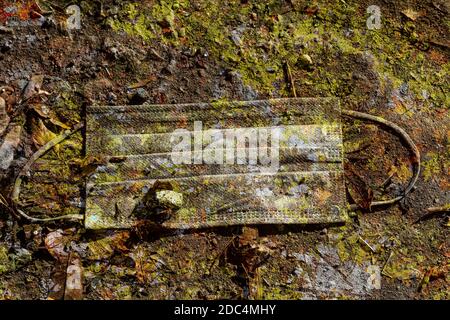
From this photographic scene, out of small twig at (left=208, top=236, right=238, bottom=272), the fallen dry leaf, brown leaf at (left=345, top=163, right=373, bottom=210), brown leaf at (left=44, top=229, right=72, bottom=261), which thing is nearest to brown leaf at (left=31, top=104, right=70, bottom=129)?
the fallen dry leaf

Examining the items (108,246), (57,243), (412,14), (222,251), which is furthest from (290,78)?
(57,243)

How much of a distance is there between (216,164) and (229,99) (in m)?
0.43

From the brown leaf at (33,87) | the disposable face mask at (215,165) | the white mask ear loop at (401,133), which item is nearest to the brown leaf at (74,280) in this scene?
the disposable face mask at (215,165)

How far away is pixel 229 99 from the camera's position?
10.4ft

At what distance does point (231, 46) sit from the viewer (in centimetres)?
328

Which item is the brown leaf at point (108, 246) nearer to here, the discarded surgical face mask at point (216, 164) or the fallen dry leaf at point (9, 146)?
the discarded surgical face mask at point (216, 164)

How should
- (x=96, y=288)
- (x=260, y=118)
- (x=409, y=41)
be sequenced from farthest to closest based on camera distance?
1. (x=409, y=41)
2. (x=260, y=118)
3. (x=96, y=288)

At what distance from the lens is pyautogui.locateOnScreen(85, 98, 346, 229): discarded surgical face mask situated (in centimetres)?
299

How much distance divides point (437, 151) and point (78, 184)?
2.21 meters

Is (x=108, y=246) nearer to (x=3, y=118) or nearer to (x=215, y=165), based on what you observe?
(x=215, y=165)

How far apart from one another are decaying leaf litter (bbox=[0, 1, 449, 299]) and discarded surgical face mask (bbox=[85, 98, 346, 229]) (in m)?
0.09

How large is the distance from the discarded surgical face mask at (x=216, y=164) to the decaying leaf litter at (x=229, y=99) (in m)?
0.09

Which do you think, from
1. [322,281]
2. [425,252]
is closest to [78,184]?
[322,281]

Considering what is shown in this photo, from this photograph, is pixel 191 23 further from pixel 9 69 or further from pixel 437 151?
pixel 437 151
